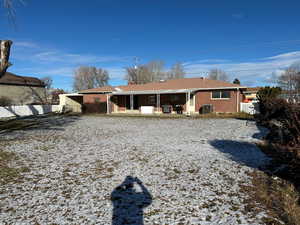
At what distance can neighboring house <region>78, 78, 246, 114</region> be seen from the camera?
18109mm

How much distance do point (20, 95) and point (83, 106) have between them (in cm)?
1184

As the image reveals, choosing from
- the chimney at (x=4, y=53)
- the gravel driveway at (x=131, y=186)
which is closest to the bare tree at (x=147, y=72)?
the chimney at (x=4, y=53)

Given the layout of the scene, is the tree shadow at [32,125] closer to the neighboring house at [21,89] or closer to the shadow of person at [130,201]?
the shadow of person at [130,201]

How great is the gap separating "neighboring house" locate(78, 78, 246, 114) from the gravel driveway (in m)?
12.4

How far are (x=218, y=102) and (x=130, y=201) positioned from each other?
17065 millimetres

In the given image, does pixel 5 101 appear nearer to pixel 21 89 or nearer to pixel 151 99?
pixel 21 89

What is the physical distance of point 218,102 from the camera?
18.4 m

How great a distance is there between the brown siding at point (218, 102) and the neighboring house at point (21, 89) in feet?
83.3

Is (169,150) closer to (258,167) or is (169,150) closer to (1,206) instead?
(258,167)

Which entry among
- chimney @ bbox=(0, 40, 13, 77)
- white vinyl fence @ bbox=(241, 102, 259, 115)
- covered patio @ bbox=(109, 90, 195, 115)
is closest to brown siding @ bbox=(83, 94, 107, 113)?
covered patio @ bbox=(109, 90, 195, 115)

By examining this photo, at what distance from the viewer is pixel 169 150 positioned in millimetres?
6266

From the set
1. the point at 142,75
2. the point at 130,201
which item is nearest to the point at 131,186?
the point at 130,201

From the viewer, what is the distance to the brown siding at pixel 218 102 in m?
17.8

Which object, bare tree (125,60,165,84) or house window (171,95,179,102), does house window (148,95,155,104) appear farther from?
bare tree (125,60,165,84)
